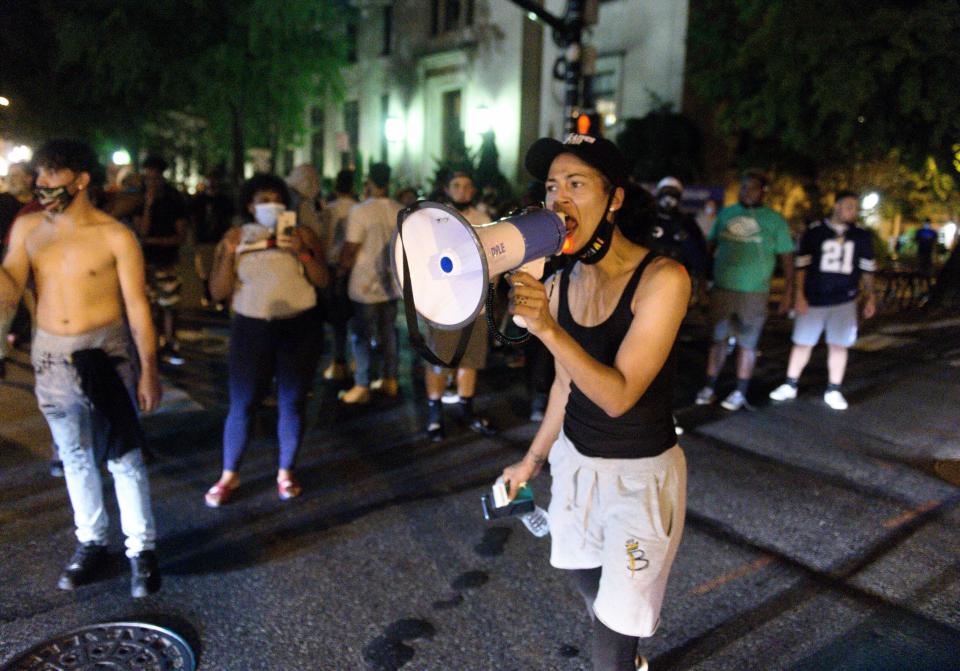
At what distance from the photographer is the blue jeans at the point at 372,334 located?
246 inches

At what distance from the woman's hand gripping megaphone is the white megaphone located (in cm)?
4

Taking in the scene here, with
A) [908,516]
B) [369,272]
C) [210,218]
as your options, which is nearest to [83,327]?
[369,272]

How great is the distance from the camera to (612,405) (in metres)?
1.95

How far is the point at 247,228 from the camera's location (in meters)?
4.22

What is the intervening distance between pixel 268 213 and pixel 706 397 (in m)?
4.27

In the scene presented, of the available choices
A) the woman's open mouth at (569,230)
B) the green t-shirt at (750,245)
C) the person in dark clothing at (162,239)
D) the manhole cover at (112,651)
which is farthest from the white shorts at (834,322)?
the person in dark clothing at (162,239)

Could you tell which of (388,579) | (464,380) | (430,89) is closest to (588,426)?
(388,579)

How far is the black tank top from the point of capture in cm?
208

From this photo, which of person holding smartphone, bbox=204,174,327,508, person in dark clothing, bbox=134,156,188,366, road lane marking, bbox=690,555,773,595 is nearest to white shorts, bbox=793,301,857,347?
road lane marking, bbox=690,555,773,595

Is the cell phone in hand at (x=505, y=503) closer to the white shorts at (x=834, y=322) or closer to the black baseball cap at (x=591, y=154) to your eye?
the black baseball cap at (x=591, y=154)

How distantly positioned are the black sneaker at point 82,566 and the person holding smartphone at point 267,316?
83 cm

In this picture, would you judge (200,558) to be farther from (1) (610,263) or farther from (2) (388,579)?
(1) (610,263)

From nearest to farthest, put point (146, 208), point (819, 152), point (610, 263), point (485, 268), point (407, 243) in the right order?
point (485, 268) < point (407, 243) < point (610, 263) < point (146, 208) < point (819, 152)

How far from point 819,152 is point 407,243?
630 inches
